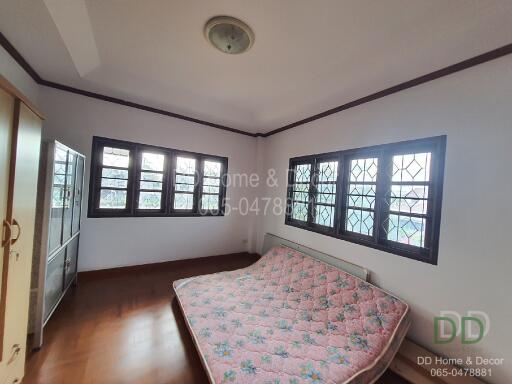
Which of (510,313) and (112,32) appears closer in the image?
(510,313)

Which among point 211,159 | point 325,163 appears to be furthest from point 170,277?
point 325,163

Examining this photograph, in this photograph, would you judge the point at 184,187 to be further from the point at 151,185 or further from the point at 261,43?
the point at 261,43

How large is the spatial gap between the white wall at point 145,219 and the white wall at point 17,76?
0.54ft

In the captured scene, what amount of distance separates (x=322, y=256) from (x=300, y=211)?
0.88 m

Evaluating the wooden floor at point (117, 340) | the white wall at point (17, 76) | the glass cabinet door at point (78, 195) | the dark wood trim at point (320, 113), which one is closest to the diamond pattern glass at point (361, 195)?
the dark wood trim at point (320, 113)

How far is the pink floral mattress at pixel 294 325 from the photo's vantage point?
4.89ft

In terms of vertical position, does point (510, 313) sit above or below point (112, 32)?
below

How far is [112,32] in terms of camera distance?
1.95 meters

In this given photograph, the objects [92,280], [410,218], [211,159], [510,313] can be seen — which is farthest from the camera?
[211,159]

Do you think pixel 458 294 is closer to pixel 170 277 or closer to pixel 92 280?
pixel 170 277

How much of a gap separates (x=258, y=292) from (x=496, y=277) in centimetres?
212

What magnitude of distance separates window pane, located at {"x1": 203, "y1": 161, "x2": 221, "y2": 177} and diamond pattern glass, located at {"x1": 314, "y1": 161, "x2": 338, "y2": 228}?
1924 mm

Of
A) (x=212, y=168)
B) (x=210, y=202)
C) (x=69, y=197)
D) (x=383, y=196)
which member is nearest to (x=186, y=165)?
(x=212, y=168)

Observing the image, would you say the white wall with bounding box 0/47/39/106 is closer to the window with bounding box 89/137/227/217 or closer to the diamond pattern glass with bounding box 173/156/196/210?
the window with bounding box 89/137/227/217
